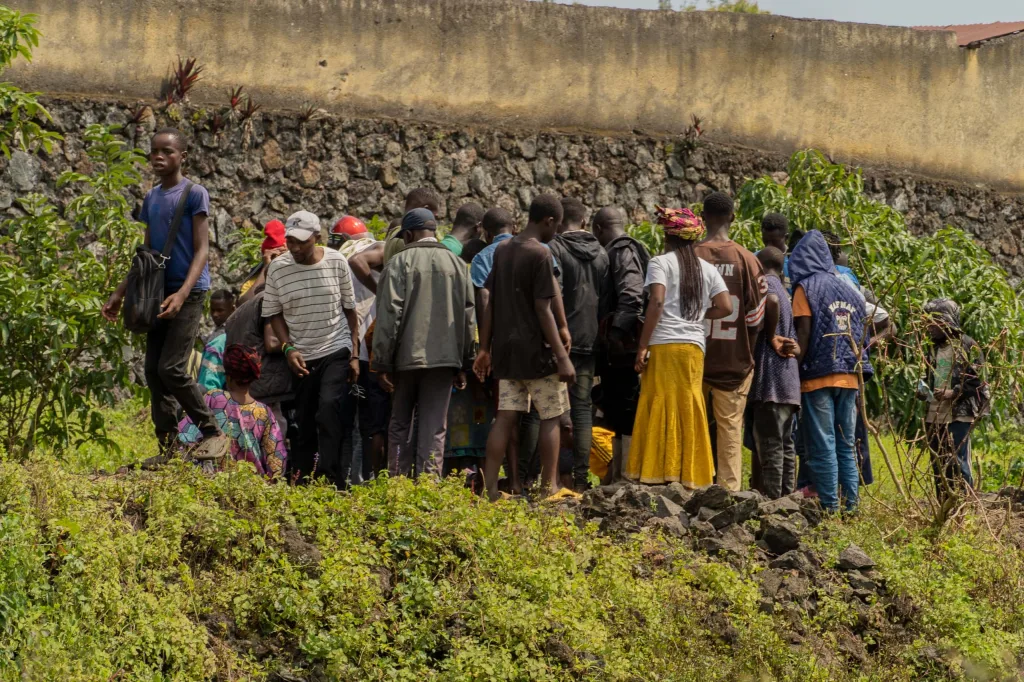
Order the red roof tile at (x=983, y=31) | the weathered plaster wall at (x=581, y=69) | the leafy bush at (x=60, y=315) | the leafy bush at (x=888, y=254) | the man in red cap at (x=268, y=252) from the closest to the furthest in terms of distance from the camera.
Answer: the leafy bush at (x=60, y=315) → the man in red cap at (x=268, y=252) → the leafy bush at (x=888, y=254) → the weathered plaster wall at (x=581, y=69) → the red roof tile at (x=983, y=31)

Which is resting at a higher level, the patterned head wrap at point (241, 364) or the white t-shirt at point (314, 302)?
the white t-shirt at point (314, 302)

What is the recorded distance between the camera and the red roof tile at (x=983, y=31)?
53.5 ft

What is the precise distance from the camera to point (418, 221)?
25.4 ft

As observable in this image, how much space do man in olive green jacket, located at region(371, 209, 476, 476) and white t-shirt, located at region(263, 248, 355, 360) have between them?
0.92ft

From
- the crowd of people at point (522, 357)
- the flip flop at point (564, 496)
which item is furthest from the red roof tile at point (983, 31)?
the flip flop at point (564, 496)

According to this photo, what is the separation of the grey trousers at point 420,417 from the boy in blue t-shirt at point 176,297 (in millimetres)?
932

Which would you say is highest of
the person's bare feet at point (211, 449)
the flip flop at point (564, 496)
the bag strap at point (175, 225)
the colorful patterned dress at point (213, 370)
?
the bag strap at point (175, 225)

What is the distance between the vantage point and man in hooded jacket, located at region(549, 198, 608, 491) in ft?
25.8

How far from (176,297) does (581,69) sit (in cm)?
771

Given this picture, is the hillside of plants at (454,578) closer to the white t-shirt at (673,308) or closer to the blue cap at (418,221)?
the white t-shirt at (673,308)

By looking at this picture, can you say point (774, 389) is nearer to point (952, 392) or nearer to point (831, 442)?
point (831, 442)

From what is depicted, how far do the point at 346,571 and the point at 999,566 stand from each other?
317cm

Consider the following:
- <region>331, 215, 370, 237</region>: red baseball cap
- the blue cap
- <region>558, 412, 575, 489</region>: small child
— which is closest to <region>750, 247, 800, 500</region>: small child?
<region>558, 412, 575, 489</region>: small child

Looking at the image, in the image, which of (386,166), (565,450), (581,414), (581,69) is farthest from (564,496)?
(581,69)
